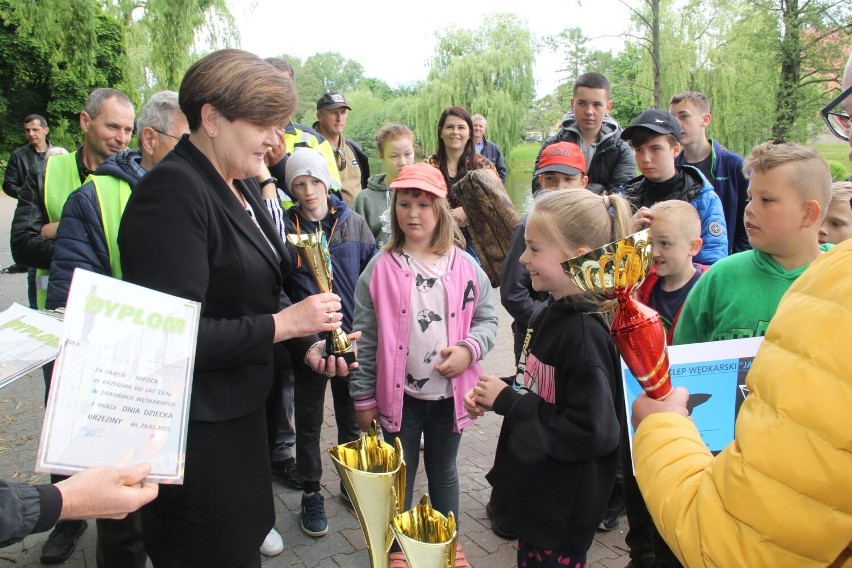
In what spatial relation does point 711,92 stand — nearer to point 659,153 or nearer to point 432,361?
point 659,153

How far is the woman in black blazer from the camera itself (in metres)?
1.81

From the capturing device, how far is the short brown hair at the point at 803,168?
2.58m

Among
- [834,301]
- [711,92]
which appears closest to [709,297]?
[834,301]

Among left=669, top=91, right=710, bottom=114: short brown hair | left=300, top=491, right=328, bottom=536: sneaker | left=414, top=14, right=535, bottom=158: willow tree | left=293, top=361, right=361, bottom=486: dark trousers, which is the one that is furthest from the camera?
left=414, top=14, right=535, bottom=158: willow tree

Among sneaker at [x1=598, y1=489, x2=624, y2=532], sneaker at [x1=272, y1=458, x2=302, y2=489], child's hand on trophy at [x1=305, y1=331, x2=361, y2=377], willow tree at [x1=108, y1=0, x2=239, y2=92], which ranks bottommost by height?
sneaker at [x1=598, y1=489, x2=624, y2=532]

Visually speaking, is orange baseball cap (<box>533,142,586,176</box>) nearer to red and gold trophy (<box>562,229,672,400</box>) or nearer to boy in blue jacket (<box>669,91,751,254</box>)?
boy in blue jacket (<box>669,91,751,254</box>)

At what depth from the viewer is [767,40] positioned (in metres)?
15.1

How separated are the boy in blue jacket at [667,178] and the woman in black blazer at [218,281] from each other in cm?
275

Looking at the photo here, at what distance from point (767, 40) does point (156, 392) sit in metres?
17.3

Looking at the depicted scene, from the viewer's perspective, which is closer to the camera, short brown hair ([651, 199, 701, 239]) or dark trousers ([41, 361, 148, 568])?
dark trousers ([41, 361, 148, 568])

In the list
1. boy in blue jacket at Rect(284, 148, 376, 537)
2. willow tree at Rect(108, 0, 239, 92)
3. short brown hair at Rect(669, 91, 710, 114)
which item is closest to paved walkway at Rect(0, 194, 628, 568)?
boy in blue jacket at Rect(284, 148, 376, 537)

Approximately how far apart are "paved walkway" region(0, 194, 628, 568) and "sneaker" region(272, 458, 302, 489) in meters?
0.05

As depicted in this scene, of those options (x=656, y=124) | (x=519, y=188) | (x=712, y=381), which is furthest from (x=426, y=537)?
(x=519, y=188)

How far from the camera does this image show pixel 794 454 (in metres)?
1.02
